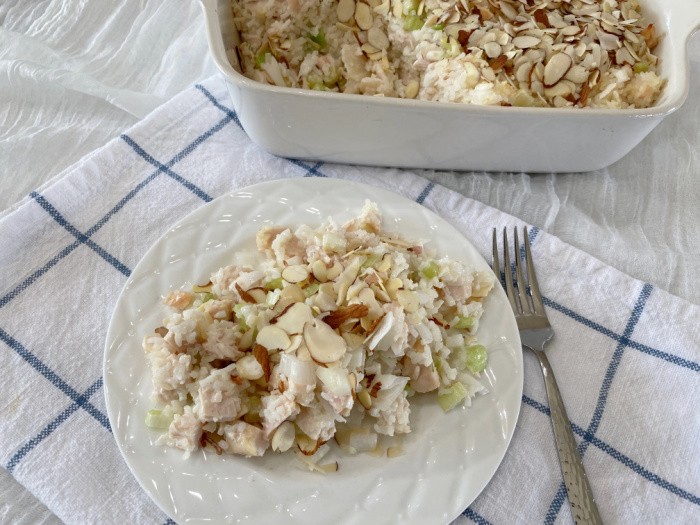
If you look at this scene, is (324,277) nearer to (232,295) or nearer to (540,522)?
(232,295)

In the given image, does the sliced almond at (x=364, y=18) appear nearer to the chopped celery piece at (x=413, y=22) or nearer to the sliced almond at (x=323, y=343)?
the chopped celery piece at (x=413, y=22)

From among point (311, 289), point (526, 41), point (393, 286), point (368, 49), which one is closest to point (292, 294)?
point (311, 289)

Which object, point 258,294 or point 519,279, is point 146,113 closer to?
point 258,294

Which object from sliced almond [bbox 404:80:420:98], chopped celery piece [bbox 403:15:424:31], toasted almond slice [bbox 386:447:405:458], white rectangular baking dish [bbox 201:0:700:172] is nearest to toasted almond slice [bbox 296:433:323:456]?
toasted almond slice [bbox 386:447:405:458]

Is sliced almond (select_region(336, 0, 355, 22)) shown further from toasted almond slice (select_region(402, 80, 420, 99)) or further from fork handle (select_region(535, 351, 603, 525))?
fork handle (select_region(535, 351, 603, 525))

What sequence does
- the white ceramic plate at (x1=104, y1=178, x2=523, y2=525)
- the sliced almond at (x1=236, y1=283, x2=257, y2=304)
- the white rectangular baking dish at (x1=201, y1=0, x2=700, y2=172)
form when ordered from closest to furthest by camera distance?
1. the white ceramic plate at (x1=104, y1=178, x2=523, y2=525)
2. the sliced almond at (x1=236, y1=283, x2=257, y2=304)
3. the white rectangular baking dish at (x1=201, y1=0, x2=700, y2=172)

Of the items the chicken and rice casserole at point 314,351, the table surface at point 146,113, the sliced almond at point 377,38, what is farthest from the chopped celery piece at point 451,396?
the sliced almond at point 377,38

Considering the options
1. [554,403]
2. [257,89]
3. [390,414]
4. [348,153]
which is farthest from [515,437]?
[257,89]
